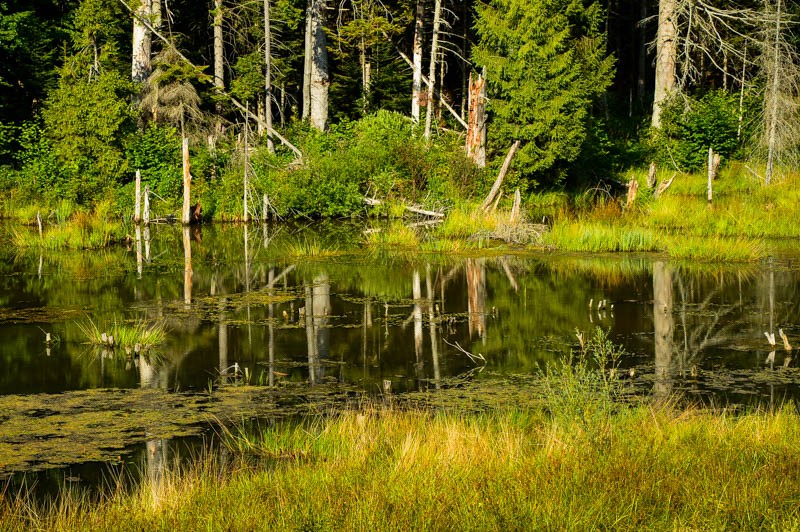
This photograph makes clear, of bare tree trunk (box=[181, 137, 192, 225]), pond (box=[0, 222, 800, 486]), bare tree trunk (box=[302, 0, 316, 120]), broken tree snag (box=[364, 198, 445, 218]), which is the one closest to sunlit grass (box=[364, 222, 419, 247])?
pond (box=[0, 222, 800, 486])

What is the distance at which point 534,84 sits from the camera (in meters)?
28.8

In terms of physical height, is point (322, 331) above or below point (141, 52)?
below

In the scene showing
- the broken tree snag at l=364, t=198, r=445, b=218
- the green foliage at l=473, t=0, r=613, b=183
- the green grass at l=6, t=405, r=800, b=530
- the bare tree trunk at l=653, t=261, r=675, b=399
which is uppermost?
the green foliage at l=473, t=0, r=613, b=183

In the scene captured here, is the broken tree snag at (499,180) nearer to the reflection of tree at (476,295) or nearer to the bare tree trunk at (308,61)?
the reflection of tree at (476,295)

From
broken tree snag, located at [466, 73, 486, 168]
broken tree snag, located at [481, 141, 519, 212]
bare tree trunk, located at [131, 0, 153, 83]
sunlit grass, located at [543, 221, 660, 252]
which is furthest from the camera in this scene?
bare tree trunk, located at [131, 0, 153, 83]

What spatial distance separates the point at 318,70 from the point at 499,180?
11321 millimetres

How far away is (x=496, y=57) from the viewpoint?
1165 inches

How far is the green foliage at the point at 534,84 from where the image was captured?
28719mm

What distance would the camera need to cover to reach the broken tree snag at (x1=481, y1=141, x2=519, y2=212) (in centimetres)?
2662

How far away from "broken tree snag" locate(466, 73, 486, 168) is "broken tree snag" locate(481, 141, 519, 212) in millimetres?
1342

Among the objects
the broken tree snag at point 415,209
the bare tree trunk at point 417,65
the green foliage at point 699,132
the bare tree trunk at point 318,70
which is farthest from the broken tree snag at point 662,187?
the bare tree trunk at point 318,70

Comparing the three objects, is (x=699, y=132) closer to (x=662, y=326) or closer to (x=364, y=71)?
(x=364, y=71)

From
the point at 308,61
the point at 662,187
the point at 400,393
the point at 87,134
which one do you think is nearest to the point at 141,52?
the point at 87,134

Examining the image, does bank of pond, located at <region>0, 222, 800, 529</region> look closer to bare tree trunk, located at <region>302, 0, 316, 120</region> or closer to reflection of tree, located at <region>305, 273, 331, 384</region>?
reflection of tree, located at <region>305, 273, 331, 384</region>
